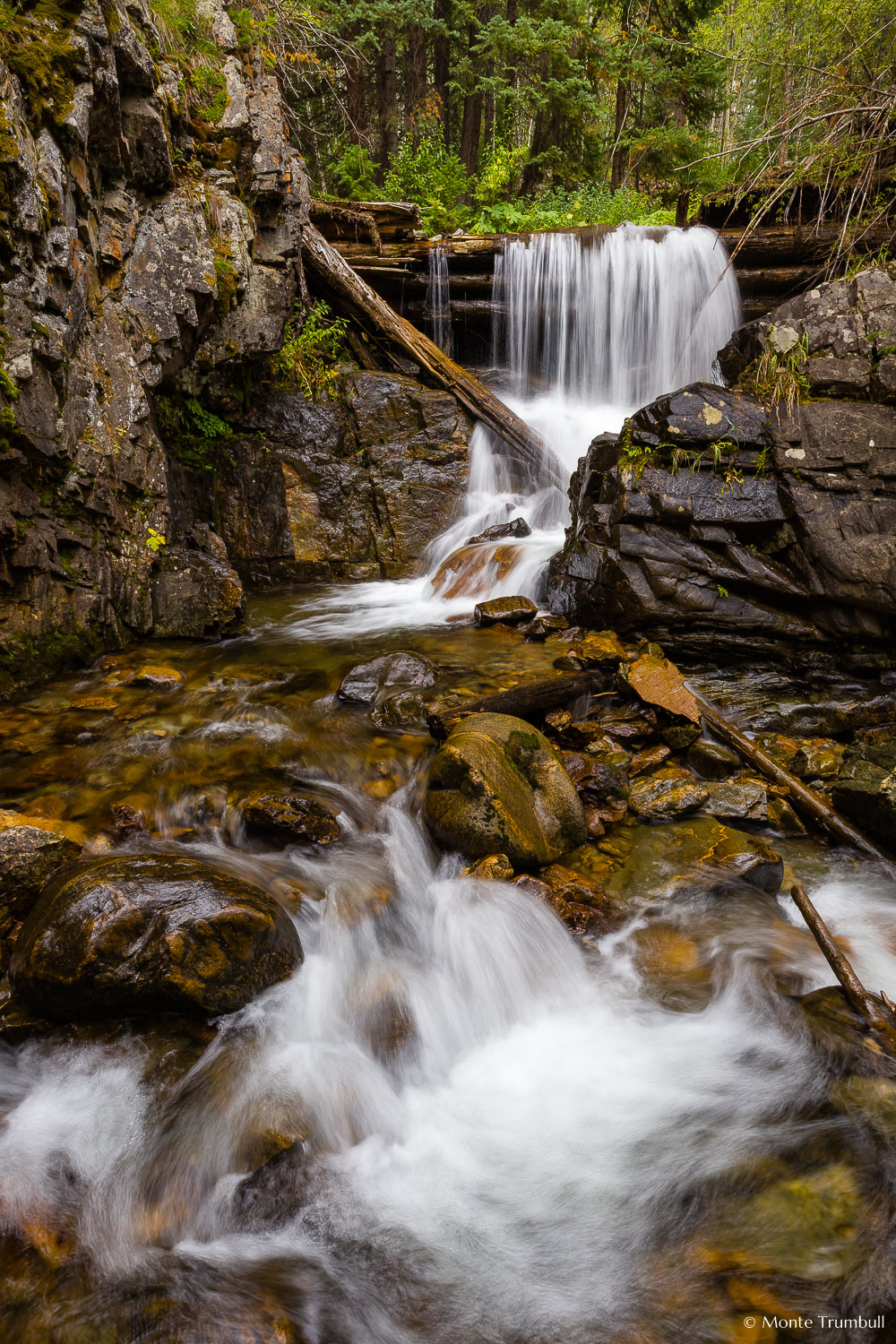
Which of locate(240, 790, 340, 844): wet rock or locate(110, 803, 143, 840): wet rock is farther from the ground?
locate(110, 803, 143, 840): wet rock

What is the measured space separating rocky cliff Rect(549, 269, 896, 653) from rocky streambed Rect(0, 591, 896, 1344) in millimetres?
1305

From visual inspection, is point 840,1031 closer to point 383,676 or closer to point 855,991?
point 855,991

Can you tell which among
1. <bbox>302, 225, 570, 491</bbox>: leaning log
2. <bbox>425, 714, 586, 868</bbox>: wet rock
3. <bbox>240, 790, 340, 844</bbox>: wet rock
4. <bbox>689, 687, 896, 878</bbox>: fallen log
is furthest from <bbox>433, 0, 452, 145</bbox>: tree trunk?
<bbox>240, 790, 340, 844</bbox>: wet rock

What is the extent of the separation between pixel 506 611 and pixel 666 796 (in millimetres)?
3140

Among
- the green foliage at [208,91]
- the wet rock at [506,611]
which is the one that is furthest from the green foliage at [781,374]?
the green foliage at [208,91]

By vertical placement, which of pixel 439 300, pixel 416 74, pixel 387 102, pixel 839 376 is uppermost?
pixel 416 74

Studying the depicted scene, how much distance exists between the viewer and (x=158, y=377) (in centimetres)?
638

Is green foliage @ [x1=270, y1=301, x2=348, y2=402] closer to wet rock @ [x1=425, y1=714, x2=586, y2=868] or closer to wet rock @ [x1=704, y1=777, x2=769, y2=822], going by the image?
wet rock @ [x1=425, y1=714, x2=586, y2=868]

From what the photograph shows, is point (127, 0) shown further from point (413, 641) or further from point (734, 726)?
point (734, 726)

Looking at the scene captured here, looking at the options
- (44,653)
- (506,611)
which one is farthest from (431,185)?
(44,653)

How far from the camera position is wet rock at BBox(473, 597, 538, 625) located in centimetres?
696

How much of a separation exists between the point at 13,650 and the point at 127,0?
20.4ft

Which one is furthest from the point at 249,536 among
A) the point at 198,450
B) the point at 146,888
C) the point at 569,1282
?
the point at 569,1282

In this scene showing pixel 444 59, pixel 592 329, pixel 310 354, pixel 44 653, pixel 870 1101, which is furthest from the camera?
pixel 444 59
